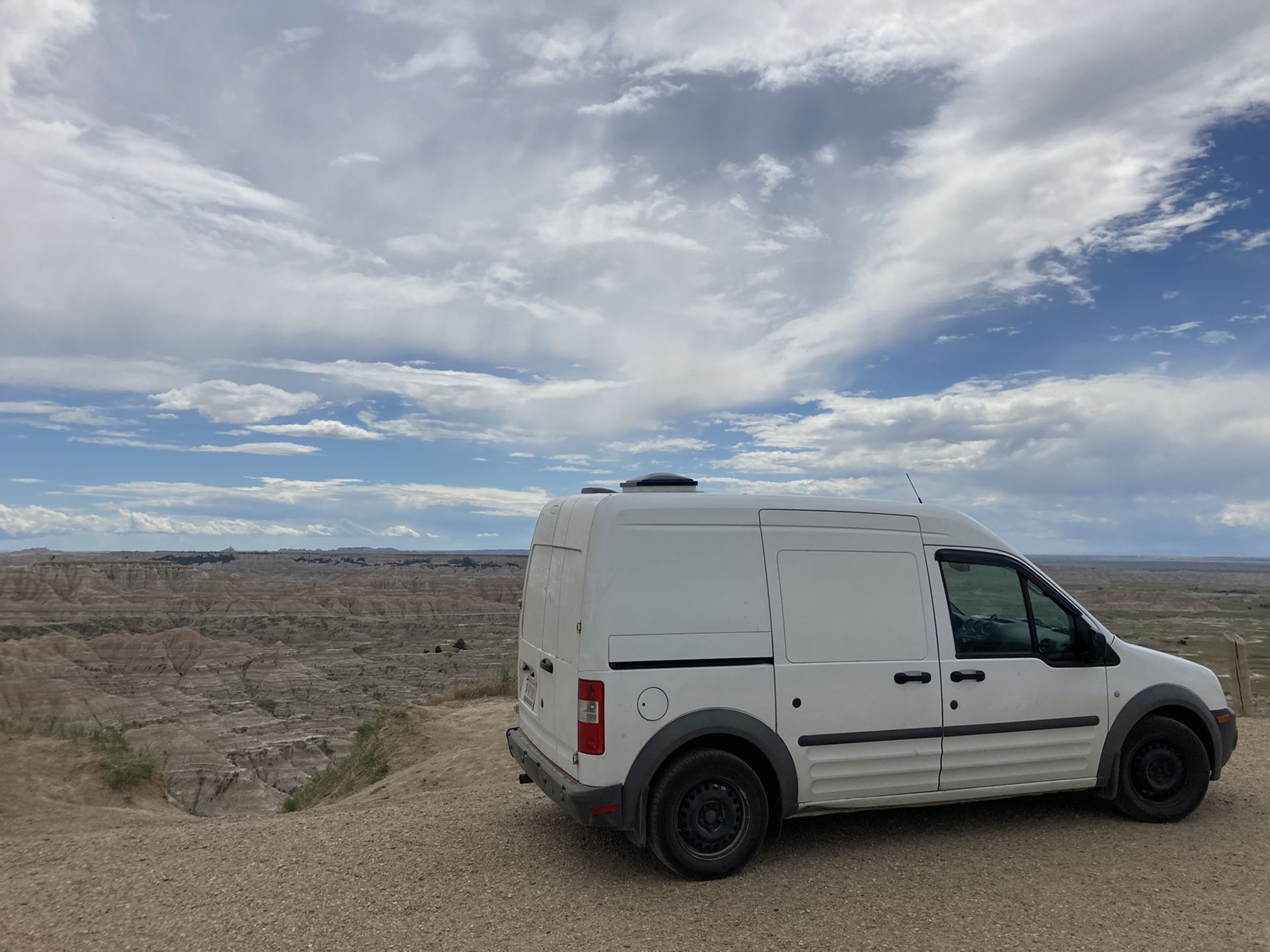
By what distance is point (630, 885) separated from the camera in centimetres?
554

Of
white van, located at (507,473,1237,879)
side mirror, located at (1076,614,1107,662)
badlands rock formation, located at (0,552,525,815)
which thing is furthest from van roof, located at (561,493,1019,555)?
badlands rock formation, located at (0,552,525,815)

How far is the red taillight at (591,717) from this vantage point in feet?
17.4

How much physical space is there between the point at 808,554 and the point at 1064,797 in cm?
346

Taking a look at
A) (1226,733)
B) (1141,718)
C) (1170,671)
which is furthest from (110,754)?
(1226,733)

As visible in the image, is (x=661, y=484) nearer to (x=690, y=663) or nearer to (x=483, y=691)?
(x=690, y=663)

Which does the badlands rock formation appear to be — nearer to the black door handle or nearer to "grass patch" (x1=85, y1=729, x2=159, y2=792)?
"grass patch" (x1=85, y1=729, x2=159, y2=792)

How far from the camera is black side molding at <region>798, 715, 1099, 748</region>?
5781mm

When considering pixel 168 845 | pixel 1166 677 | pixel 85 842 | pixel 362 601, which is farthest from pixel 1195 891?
pixel 362 601

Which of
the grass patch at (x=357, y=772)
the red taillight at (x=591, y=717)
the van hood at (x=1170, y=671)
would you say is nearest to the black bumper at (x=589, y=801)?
the red taillight at (x=591, y=717)

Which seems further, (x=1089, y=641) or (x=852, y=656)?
(x=1089, y=641)

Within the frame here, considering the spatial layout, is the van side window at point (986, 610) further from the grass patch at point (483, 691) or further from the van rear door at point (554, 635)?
the grass patch at point (483, 691)

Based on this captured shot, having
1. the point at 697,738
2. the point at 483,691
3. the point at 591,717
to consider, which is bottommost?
the point at 483,691

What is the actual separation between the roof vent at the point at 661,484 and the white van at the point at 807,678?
0.05 ft

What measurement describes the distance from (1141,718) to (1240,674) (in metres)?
6.49
